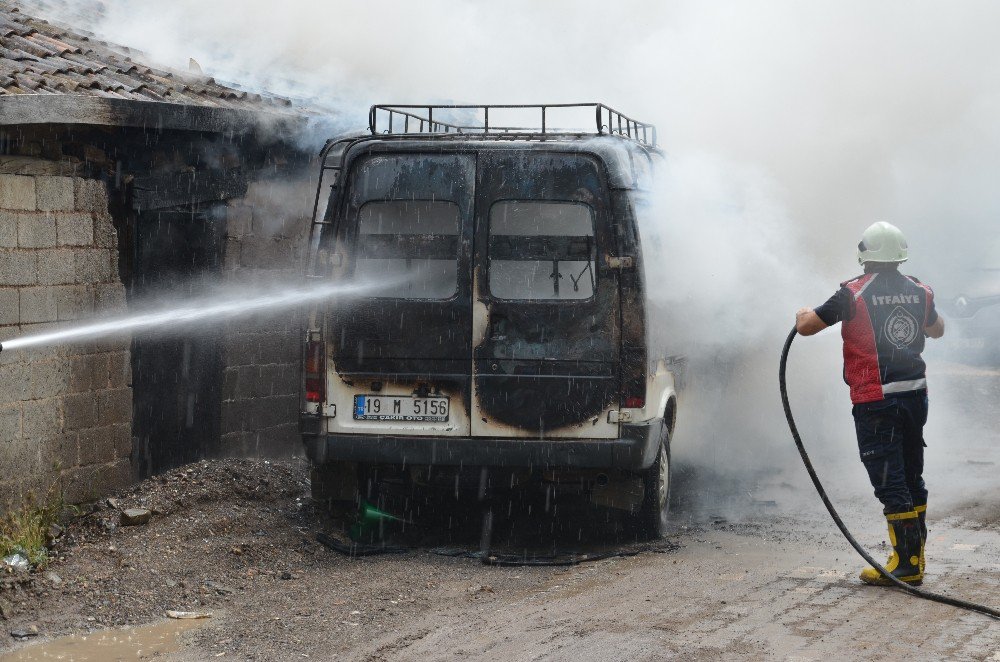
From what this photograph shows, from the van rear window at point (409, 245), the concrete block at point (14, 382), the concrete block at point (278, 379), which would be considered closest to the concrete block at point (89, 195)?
the concrete block at point (14, 382)

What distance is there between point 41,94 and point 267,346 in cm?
321

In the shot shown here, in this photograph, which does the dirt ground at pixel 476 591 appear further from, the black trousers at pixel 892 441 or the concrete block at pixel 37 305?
the concrete block at pixel 37 305

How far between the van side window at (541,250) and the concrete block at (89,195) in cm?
262

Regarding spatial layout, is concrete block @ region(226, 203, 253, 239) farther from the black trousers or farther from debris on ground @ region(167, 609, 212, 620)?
the black trousers

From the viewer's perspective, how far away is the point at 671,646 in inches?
202

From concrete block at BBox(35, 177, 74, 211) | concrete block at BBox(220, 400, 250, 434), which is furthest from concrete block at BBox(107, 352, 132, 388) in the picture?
concrete block at BBox(220, 400, 250, 434)

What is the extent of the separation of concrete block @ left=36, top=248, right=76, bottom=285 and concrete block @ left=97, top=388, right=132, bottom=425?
2.56 feet

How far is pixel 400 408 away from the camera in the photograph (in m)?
7.19

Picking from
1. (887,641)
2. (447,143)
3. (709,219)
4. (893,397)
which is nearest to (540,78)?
(709,219)

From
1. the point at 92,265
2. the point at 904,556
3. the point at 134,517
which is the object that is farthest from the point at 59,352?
the point at 904,556

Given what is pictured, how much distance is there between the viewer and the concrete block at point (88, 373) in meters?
7.76

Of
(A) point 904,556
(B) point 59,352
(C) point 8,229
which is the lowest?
(A) point 904,556

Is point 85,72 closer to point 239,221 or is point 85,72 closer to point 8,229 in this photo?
point 239,221

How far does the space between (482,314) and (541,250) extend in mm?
496
